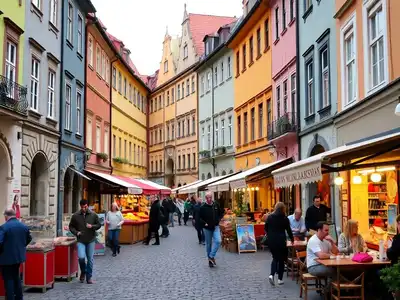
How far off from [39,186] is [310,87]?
10.6 meters

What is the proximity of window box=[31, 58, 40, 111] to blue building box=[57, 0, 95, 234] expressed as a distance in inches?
126

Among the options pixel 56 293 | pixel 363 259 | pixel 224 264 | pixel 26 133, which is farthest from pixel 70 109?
pixel 363 259

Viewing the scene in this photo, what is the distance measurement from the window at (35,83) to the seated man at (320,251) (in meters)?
13.0

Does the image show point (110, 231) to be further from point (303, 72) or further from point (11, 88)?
Answer: point (303, 72)

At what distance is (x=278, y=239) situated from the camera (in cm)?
1275

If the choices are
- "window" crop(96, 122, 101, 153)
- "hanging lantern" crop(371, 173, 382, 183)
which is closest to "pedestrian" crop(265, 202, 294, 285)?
"hanging lantern" crop(371, 173, 382, 183)

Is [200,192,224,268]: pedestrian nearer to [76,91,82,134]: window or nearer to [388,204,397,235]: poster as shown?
[388,204,397,235]: poster

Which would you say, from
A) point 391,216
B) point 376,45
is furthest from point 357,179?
point 376,45

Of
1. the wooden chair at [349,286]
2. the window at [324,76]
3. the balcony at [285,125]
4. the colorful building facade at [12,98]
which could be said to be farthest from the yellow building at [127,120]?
the wooden chair at [349,286]

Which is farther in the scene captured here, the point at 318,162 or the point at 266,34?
the point at 266,34

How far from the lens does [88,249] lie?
13359mm

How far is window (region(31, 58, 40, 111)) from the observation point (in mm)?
20828

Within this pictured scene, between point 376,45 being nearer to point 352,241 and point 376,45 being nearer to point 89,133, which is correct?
point 352,241

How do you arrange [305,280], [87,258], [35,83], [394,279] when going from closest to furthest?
[394,279]
[305,280]
[87,258]
[35,83]
